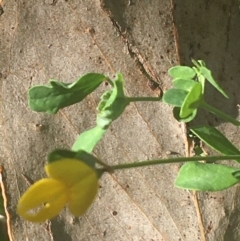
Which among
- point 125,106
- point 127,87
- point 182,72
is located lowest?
point 127,87

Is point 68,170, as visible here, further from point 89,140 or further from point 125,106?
point 125,106

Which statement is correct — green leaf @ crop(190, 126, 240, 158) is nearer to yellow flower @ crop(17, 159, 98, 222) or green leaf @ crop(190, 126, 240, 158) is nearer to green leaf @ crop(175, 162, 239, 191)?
green leaf @ crop(175, 162, 239, 191)

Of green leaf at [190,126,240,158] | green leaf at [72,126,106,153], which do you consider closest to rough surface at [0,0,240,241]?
green leaf at [190,126,240,158]

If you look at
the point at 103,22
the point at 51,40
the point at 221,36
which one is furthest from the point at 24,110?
the point at 221,36

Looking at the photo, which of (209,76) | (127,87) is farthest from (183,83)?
(127,87)

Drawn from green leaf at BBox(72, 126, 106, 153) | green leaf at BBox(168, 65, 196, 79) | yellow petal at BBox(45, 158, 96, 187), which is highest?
yellow petal at BBox(45, 158, 96, 187)

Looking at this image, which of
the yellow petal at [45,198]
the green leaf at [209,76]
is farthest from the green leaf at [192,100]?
the yellow petal at [45,198]
